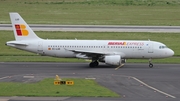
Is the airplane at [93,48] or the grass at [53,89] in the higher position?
the airplane at [93,48]

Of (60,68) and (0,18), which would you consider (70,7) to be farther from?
(60,68)

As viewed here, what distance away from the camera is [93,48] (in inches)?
1932

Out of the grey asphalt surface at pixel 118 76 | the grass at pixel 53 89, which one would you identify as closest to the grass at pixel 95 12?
the grey asphalt surface at pixel 118 76

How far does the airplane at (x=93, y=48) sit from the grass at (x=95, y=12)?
130 ft

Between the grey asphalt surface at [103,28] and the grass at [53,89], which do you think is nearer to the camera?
the grass at [53,89]

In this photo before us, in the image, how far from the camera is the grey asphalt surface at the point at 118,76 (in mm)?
31058

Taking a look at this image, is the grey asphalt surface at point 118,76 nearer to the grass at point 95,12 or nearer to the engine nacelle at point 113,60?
the engine nacelle at point 113,60

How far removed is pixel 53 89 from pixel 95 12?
262ft

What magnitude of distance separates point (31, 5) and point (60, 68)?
85.4 meters

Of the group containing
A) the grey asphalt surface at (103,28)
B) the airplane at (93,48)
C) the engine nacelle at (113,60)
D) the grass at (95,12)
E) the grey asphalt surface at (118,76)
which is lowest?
the grey asphalt surface at (118,76)

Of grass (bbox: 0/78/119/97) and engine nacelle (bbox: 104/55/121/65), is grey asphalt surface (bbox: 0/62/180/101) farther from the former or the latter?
grass (bbox: 0/78/119/97)

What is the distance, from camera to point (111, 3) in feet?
449

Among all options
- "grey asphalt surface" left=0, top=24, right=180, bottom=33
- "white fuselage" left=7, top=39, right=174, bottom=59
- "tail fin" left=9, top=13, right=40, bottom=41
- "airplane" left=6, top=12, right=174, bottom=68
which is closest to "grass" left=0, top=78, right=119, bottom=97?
"airplane" left=6, top=12, right=174, bottom=68

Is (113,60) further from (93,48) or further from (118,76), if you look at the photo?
(118,76)
